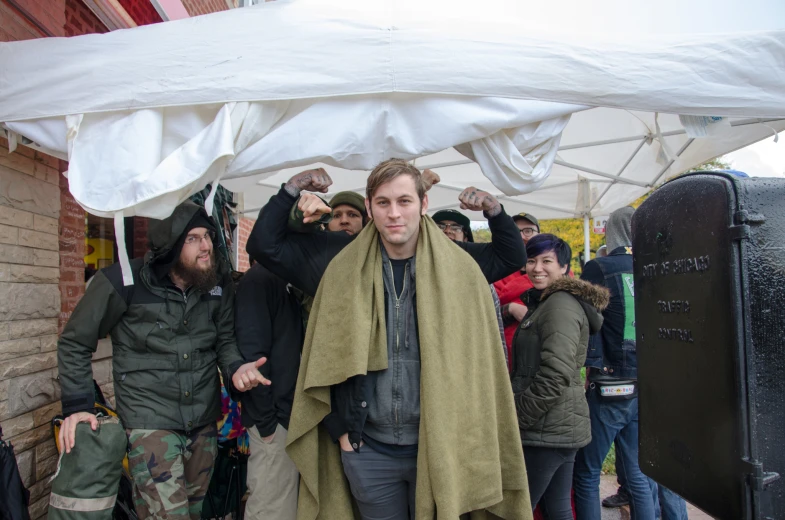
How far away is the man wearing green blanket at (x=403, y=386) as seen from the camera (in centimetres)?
201

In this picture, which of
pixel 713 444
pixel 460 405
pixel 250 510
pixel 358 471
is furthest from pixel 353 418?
pixel 713 444

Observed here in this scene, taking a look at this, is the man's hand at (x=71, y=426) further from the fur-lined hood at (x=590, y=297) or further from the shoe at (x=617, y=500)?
the shoe at (x=617, y=500)

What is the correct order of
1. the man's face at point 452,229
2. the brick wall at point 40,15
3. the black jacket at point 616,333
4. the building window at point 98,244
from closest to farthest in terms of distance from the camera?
the brick wall at point 40,15 < the black jacket at point 616,333 < the man's face at point 452,229 < the building window at point 98,244

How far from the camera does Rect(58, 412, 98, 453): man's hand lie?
222 centimetres

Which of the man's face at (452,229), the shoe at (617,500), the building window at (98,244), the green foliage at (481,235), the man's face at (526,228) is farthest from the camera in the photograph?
the green foliage at (481,235)

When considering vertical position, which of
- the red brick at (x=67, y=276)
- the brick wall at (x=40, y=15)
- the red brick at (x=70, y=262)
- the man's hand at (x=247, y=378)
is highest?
the brick wall at (x=40, y=15)

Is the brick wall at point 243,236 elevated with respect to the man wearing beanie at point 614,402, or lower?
elevated

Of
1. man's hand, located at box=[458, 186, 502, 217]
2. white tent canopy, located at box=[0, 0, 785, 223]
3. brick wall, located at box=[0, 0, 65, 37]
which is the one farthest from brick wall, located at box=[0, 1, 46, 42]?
man's hand, located at box=[458, 186, 502, 217]

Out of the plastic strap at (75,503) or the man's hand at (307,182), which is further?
the man's hand at (307,182)

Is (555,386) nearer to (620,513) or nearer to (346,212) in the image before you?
(346,212)

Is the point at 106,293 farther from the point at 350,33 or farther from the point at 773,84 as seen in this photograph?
the point at 773,84

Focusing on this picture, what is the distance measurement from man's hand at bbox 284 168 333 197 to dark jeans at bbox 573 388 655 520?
6.97 ft

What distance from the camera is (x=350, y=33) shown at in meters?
2.06

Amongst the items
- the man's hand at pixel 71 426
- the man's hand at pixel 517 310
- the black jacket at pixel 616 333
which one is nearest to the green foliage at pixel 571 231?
the black jacket at pixel 616 333
